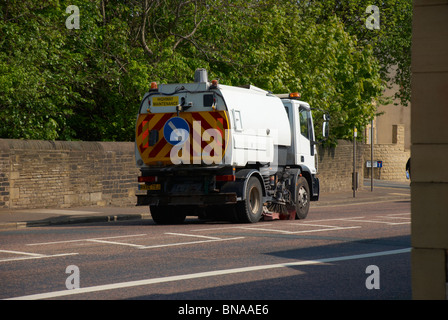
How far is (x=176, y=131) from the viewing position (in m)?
17.1

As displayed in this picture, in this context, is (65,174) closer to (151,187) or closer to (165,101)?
(151,187)

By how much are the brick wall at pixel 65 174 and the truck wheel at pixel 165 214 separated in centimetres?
490

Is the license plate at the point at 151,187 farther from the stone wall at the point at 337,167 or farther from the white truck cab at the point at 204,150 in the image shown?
the stone wall at the point at 337,167

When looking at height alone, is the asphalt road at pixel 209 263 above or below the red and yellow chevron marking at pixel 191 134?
below

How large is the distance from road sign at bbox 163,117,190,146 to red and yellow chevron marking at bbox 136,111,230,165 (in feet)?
0.26

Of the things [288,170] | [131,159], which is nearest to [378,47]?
[131,159]

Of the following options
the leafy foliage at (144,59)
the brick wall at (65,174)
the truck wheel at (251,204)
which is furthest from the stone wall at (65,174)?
the truck wheel at (251,204)

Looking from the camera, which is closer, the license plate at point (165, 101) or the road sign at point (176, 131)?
the road sign at point (176, 131)

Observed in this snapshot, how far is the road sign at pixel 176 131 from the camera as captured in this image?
671 inches

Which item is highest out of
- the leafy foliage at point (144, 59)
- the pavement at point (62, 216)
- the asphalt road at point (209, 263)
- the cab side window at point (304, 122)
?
the leafy foliage at point (144, 59)

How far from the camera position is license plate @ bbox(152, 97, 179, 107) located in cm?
1720

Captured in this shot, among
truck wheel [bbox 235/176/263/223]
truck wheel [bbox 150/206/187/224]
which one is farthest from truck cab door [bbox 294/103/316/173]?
truck wheel [bbox 150/206/187/224]

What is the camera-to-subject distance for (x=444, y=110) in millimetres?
5453
